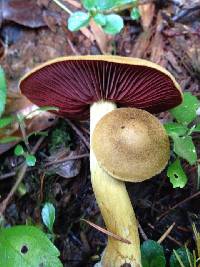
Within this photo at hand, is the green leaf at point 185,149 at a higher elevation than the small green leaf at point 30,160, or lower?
higher

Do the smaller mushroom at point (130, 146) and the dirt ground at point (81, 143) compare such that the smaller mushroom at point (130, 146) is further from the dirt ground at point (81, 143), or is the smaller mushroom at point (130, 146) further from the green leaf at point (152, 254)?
the dirt ground at point (81, 143)

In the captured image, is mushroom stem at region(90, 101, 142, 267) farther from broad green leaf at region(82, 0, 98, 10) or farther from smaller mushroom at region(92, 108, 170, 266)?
broad green leaf at region(82, 0, 98, 10)

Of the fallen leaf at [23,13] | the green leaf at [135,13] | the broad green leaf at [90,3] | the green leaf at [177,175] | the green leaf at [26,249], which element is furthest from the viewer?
the fallen leaf at [23,13]

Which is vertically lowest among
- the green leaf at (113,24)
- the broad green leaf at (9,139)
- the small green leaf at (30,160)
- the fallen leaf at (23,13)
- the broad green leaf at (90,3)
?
the small green leaf at (30,160)

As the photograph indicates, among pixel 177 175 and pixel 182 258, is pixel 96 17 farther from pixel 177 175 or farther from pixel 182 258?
pixel 182 258

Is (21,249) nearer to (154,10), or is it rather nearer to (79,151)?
(79,151)

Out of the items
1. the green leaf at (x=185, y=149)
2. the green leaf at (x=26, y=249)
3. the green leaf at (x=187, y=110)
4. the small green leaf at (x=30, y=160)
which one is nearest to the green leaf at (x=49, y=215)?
the green leaf at (x=26, y=249)

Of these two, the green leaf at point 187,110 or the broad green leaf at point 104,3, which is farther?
the broad green leaf at point 104,3

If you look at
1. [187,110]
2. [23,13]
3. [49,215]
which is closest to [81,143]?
[49,215]
